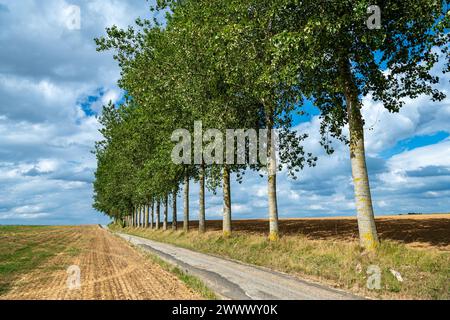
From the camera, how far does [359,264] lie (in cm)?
1461

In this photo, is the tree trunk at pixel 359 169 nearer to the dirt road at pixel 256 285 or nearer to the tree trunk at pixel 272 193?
the dirt road at pixel 256 285

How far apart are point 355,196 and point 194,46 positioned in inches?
677

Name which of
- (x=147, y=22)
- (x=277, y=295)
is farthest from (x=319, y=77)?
(x=147, y=22)

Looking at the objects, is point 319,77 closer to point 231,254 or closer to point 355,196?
point 355,196

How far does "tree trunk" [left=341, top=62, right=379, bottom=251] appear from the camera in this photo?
16.5 metres

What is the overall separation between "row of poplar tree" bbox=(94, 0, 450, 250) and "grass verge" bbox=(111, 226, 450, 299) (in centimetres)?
139

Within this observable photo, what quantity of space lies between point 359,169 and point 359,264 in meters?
4.50

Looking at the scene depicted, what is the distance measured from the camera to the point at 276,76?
19.2 meters

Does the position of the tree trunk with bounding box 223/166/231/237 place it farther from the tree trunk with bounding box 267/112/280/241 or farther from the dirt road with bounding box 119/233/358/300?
the dirt road with bounding box 119/233/358/300

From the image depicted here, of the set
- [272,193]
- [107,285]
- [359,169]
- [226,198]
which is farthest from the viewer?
[226,198]

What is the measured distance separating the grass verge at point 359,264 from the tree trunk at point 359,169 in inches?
25.9

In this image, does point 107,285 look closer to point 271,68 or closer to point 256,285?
point 256,285

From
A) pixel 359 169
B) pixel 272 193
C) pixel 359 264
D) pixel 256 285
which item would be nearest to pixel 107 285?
pixel 256 285

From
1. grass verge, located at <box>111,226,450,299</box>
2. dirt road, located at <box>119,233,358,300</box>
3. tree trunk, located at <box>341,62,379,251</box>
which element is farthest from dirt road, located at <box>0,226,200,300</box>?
tree trunk, located at <box>341,62,379,251</box>
